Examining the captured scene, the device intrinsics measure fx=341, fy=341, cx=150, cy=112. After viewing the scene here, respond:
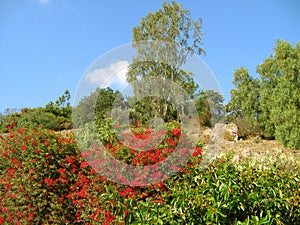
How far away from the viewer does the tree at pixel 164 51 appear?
16422 millimetres

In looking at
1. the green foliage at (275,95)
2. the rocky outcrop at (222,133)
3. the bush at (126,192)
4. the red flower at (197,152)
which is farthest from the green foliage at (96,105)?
the green foliage at (275,95)

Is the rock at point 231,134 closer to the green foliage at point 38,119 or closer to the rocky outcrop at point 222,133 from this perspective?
the rocky outcrop at point 222,133

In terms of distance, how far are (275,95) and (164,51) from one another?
5.65m

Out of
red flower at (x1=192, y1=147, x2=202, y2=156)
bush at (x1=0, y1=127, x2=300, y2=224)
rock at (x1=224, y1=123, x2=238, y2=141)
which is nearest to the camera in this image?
bush at (x1=0, y1=127, x2=300, y2=224)

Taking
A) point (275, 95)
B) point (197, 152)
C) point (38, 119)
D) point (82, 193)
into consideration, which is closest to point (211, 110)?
point (275, 95)

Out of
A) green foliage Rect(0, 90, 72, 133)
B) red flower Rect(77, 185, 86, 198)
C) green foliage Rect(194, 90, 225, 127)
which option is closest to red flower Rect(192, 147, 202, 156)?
red flower Rect(77, 185, 86, 198)

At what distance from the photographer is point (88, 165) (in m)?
4.57

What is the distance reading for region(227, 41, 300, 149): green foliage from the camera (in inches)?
536

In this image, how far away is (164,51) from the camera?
16.8 m

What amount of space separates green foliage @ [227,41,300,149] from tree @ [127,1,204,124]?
2.89 m

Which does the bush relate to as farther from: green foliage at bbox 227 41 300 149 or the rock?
the rock

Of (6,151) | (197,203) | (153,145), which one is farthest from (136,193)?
(6,151)

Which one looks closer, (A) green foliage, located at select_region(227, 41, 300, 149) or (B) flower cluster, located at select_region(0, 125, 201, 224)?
(B) flower cluster, located at select_region(0, 125, 201, 224)

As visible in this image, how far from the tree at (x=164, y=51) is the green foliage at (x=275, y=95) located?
2.89m
